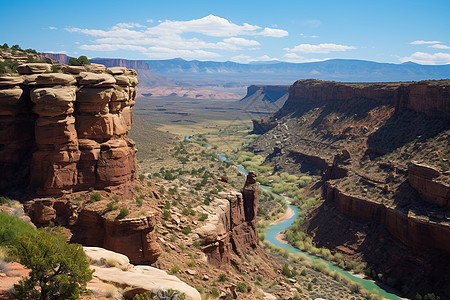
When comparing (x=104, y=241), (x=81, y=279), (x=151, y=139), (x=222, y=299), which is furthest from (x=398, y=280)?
(x=151, y=139)

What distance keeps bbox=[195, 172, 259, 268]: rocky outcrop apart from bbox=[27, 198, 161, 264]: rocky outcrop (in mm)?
6521

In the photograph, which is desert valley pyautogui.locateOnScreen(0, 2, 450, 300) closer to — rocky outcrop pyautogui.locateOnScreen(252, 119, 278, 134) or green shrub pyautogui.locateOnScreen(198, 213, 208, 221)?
green shrub pyautogui.locateOnScreen(198, 213, 208, 221)

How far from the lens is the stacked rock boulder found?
22453mm

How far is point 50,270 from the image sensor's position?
13945mm

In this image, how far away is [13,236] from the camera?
17.7 m

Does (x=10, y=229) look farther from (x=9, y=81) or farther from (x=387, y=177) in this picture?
(x=387, y=177)

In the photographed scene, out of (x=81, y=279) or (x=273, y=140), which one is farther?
(x=273, y=140)

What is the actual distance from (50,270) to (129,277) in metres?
3.52

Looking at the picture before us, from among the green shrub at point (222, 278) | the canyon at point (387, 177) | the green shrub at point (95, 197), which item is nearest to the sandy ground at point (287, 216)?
the canyon at point (387, 177)

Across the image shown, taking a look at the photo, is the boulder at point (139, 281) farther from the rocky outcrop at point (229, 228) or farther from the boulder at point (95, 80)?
the rocky outcrop at point (229, 228)

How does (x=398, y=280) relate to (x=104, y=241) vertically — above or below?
below

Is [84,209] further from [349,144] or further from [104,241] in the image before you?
[349,144]

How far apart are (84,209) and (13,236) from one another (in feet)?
18.1

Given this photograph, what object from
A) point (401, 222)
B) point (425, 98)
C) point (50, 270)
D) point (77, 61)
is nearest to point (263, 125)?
point (425, 98)
